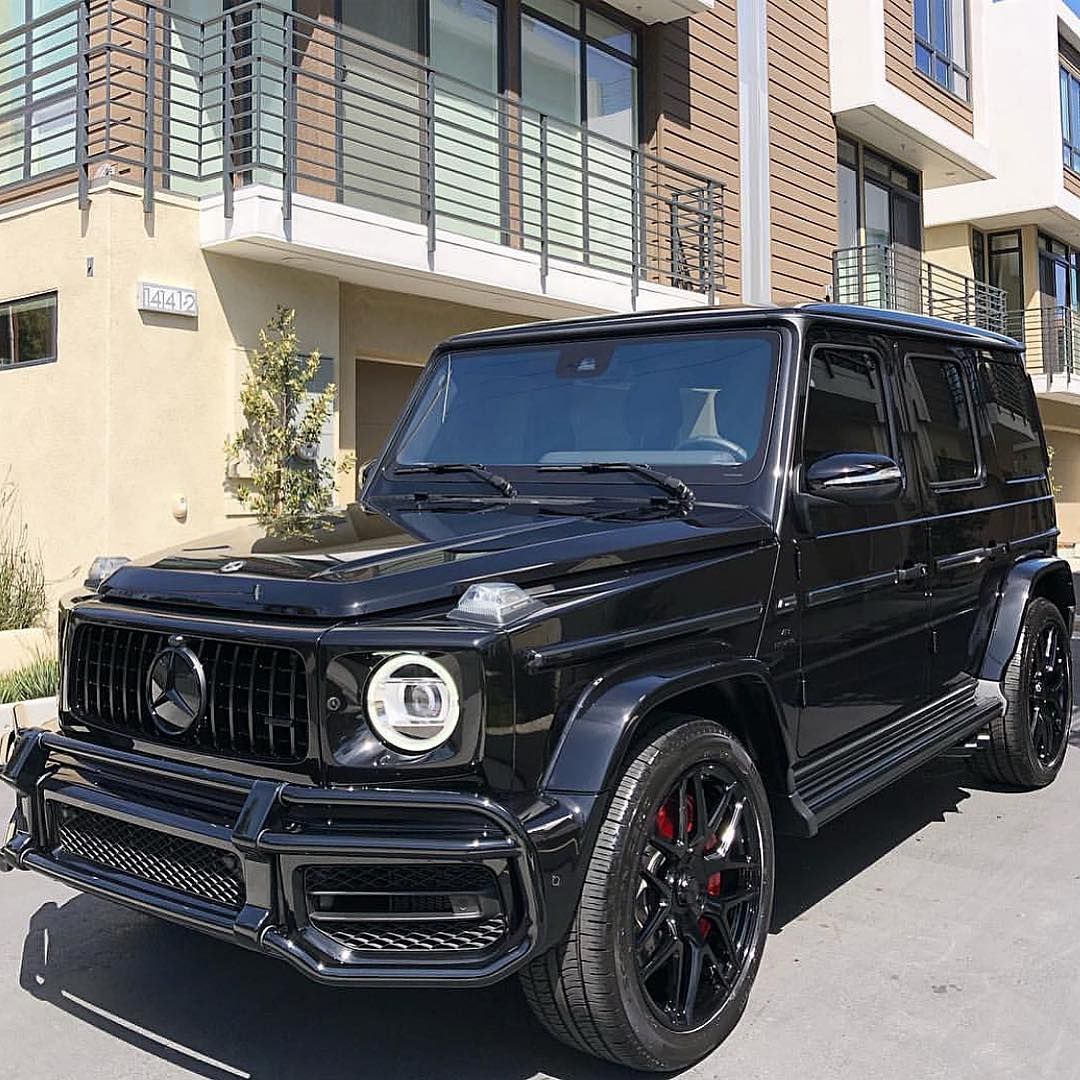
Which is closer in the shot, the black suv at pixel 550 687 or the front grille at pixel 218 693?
the black suv at pixel 550 687

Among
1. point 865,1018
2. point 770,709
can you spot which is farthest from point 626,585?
point 865,1018

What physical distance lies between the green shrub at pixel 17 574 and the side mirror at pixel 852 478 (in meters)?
6.64

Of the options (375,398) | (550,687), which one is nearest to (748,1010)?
(550,687)

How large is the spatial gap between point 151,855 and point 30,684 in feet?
15.9

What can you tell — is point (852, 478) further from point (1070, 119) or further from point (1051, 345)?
point (1070, 119)

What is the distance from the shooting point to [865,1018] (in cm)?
341

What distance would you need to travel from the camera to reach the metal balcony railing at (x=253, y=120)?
8875 mm

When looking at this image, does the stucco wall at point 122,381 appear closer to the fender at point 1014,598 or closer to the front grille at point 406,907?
the fender at point 1014,598

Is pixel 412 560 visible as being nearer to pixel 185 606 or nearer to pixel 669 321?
pixel 185 606

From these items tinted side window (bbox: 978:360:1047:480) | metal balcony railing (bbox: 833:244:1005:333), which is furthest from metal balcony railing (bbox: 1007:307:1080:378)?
tinted side window (bbox: 978:360:1047:480)

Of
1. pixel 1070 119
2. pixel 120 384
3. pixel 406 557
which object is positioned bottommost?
pixel 406 557

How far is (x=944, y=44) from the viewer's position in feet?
64.0

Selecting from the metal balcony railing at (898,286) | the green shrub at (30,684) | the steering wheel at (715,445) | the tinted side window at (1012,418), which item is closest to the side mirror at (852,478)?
the steering wheel at (715,445)

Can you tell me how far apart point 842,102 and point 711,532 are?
49.9 ft
